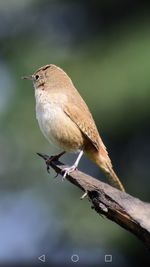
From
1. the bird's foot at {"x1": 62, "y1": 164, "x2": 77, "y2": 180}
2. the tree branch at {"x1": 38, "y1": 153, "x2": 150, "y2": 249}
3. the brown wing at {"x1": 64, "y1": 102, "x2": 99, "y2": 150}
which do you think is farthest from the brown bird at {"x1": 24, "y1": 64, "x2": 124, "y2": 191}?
the tree branch at {"x1": 38, "y1": 153, "x2": 150, "y2": 249}

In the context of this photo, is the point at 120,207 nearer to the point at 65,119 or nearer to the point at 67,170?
the point at 67,170

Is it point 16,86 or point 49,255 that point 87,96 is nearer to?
point 16,86

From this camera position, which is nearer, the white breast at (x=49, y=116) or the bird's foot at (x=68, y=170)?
the bird's foot at (x=68, y=170)

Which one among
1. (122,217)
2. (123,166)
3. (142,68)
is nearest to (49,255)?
(123,166)

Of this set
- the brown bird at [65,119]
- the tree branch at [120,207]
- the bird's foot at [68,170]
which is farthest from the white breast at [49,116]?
the tree branch at [120,207]

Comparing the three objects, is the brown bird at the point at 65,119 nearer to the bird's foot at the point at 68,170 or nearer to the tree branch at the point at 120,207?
the bird's foot at the point at 68,170
